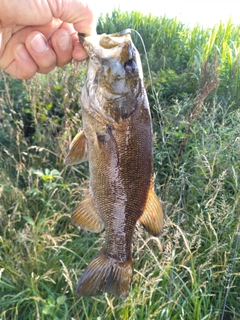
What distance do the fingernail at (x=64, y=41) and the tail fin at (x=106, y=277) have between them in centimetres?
94

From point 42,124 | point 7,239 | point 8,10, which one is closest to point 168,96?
point 42,124

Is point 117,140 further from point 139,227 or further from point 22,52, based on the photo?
point 139,227

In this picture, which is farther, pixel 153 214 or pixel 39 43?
pixel 39 43

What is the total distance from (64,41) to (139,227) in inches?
46.1

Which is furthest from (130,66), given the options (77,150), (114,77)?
(77,150)

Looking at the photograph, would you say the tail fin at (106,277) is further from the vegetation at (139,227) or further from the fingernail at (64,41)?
the fingernail at (64,41)

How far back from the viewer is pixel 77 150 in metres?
1.50

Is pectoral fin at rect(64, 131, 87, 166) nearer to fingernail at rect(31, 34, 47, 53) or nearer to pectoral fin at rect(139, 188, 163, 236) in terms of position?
pectoral fin at rect(139, 188, 163, 236)

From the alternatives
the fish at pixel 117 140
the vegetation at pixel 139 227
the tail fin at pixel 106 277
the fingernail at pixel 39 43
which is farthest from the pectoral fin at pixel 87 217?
the fingernail at pixel 39 43

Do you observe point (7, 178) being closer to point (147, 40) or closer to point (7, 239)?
point (7, 239)

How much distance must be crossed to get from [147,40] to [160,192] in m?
3.53

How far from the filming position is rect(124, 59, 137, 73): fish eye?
1410 mm

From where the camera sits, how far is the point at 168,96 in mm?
4227

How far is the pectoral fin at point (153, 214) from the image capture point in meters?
1.46
